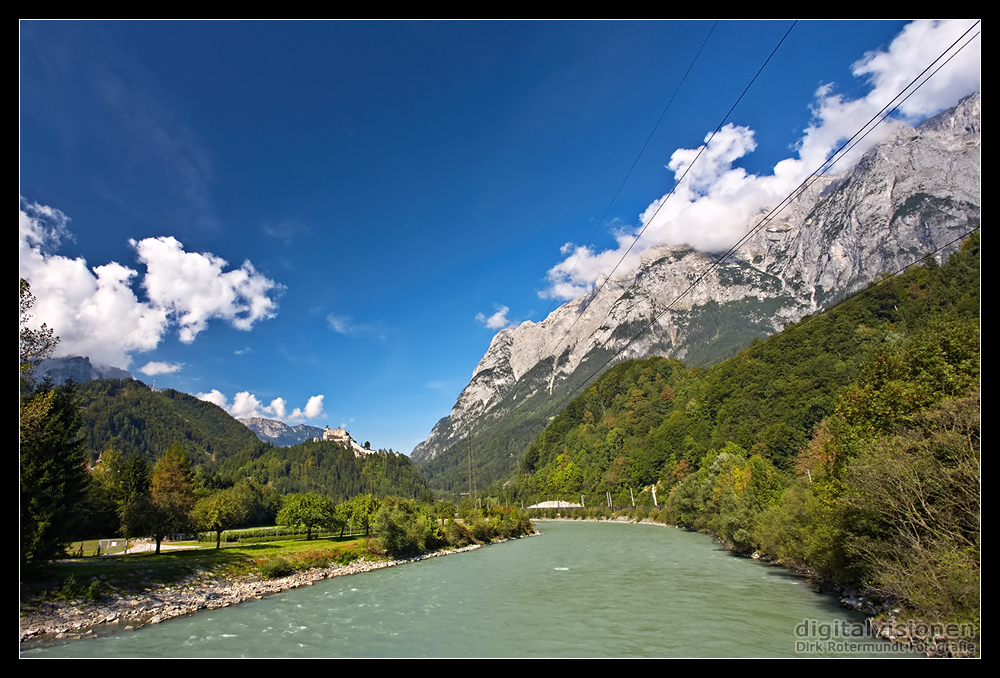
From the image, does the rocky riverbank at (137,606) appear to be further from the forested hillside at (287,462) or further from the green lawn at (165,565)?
the forested hillside at (287,462)

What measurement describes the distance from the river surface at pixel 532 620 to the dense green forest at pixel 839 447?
2.90 m

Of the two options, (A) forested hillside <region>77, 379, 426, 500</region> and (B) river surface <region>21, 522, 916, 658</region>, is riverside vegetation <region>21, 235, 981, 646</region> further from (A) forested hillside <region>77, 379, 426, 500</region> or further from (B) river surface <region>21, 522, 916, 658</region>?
(A) forested hillside <region>77, 379, 426, 500</region>

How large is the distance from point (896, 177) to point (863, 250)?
24571 millimetres

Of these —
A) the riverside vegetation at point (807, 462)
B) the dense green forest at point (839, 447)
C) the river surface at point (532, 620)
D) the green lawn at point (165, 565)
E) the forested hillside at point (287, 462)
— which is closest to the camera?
the dense green forest at point (839, 447)

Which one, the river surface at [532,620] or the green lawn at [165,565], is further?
the green lawn at [165,565]

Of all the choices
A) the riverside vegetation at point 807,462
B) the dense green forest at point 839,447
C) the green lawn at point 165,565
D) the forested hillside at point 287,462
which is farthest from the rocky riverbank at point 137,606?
the forested hillside at point 287,462

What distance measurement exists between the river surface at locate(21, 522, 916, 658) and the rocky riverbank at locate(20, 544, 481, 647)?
1.06 m

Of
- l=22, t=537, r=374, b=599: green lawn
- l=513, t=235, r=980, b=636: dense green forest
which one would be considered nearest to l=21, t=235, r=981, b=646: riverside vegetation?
l=513, t=235, r=980, b=636: dense green forest

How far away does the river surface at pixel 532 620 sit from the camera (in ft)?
51.5

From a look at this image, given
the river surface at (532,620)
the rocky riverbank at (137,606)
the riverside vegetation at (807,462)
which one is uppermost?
the riverside vegetation at (807,462)

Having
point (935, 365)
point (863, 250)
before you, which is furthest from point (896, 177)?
point (935, 365)

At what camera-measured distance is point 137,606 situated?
21844 mm
